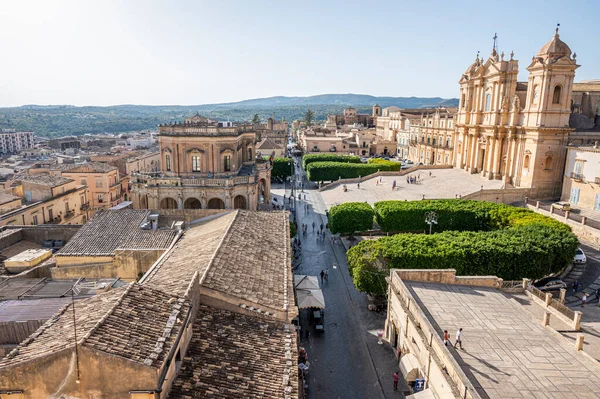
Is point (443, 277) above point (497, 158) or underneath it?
underneath

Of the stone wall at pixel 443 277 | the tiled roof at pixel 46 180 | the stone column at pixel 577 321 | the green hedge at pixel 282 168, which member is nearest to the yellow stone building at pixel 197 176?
the tiled roof at pixel 46 180

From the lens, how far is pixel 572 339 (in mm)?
19422

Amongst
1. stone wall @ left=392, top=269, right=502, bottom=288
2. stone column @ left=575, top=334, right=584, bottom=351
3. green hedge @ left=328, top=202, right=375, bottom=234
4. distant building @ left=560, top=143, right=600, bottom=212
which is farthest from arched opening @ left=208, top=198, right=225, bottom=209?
distant building @ left=560, top=143, right=600, bottom=212

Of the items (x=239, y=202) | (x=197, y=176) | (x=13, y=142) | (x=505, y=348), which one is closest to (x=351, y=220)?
(x=239, y=202)

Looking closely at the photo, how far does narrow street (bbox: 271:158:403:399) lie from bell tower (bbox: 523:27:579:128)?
30.6 m

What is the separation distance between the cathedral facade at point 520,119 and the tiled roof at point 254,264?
36537mm

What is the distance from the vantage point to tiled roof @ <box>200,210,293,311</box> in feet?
56.4

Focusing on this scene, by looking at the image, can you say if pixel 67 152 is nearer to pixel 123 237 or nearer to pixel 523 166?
pixel 123 237

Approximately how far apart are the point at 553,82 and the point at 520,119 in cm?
620

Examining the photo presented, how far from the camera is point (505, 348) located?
18.0 m

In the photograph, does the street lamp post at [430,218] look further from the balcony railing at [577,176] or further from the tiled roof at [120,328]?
the tiled roof at [120,328]

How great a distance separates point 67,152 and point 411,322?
314 ft

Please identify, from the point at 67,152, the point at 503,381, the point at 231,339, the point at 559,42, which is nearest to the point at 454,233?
the point at 503,381

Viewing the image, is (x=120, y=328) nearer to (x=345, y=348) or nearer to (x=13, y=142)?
(x=345, y=348)
